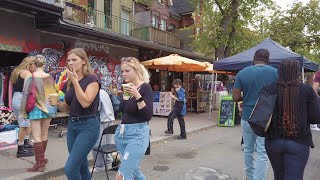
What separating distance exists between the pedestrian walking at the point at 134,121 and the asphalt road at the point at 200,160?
2194 mm

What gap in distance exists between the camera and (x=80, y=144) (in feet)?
11.2

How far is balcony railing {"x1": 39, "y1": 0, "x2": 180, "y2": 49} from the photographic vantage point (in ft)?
44.7

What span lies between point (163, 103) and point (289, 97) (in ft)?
35.9

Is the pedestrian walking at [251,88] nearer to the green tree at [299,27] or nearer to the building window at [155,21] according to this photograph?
the building window at [155,21]

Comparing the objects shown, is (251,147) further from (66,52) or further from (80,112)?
(66,52)

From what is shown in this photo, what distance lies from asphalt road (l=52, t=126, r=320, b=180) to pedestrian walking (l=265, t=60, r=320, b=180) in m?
2.58

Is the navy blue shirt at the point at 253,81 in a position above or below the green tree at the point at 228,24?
below

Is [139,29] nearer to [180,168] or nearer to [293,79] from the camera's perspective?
[180,168]

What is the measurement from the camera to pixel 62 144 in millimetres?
7652

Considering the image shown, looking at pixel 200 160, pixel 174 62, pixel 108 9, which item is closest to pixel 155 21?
pixel 108 9

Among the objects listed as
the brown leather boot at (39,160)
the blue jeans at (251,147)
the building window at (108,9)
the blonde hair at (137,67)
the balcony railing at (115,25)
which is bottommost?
the brown leather boot at (39,160)

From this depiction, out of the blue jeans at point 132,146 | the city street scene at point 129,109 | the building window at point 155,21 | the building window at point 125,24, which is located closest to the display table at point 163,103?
the city street scene at point 129,109

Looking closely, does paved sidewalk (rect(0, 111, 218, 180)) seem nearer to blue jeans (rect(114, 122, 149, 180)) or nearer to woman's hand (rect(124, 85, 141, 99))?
blue jeans (rect(114, 122, 149, 180))

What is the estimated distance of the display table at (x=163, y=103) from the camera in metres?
13.7
